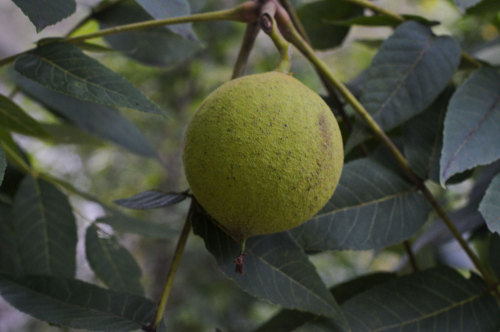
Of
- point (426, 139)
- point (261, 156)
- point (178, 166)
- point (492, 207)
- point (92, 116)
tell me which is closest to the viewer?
point (261, 156)

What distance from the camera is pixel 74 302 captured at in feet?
2.20

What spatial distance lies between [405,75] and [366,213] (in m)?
0.26

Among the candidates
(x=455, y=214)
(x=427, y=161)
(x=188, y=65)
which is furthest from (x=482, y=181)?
(x=188, y=65)

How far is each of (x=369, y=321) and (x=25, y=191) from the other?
0.63 metres

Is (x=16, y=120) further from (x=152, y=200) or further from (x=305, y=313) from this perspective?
(x=305, y=313)

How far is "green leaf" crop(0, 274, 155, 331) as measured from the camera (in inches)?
25.0

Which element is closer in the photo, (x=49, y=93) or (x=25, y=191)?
(x=25, y=191)

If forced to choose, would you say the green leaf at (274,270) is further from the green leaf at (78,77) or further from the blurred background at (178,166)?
the blurred background at (178,166)

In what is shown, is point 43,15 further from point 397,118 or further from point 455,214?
point 455,214

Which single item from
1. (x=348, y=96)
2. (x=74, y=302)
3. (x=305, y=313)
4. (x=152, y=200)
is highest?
(x=348, y=96)

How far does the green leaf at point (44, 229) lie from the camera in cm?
81

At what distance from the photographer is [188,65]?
3.29 meters

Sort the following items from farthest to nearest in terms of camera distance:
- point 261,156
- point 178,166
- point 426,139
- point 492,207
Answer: point 178,166 < point 426,139 < point 492,207 < point 261,156

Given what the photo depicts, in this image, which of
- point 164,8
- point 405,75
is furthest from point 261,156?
point 405,75
